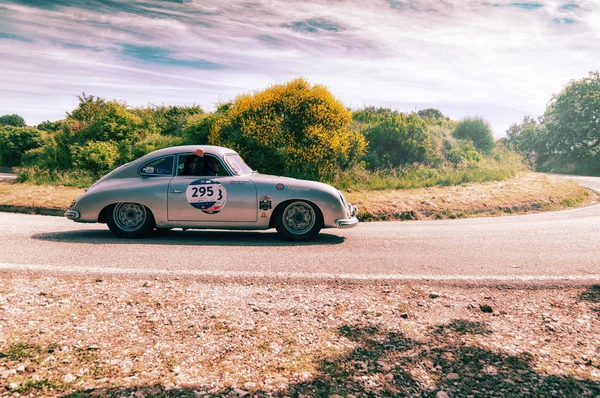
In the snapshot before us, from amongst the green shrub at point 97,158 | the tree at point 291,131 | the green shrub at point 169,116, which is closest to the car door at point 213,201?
the tree at point 291,131

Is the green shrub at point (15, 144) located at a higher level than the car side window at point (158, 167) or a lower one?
higher

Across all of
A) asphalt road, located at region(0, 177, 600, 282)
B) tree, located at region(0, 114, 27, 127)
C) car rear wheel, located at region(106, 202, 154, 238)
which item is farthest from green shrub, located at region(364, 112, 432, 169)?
tree, located at region(0, 114, 27, 127)

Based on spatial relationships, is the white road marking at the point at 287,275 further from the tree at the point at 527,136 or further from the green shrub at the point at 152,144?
the tree at the point at 527,136

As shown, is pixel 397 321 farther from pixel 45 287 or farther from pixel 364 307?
pixel 45 287

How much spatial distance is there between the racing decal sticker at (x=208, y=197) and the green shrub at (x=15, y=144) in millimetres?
27911

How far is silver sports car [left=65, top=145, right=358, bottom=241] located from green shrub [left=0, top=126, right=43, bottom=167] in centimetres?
2711

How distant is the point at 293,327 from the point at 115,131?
17147 mm

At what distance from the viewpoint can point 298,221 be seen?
24.2 ft

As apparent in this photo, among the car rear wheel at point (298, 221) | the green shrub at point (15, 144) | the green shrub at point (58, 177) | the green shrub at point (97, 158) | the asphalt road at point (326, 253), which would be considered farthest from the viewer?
the green shrub at point (15, 144)

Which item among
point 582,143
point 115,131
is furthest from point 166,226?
point 582,143

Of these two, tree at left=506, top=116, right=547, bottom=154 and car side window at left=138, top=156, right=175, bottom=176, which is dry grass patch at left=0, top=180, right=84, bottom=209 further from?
tree at left=506, top=116, right=547, bottom=154

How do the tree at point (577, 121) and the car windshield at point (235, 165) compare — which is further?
the tree at point (577, 121)

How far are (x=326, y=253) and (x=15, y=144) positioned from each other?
31.2 m

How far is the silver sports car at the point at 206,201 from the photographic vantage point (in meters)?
7.21
